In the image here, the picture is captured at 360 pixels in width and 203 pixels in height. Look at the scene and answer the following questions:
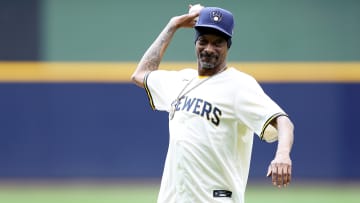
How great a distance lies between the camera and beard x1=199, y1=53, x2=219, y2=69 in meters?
4.65

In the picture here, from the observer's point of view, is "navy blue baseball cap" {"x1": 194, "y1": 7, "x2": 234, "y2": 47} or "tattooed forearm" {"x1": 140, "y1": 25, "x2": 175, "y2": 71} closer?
"navy blue baseball cap" {"x1": 194, "y1": 7, "x2": 234, "y2": 47}

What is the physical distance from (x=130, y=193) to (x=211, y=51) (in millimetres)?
6386

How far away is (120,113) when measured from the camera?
1170cm

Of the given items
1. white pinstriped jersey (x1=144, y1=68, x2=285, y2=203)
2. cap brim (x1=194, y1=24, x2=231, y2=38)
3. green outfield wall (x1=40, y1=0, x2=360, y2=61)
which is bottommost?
white pinstriped jersey (x1=144, y1=68, x2=285, y2=203)

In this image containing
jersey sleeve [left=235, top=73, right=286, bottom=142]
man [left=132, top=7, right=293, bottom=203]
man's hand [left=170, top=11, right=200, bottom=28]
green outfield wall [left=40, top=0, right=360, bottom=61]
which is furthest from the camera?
green outfield wall [left=40, top=0, right=360, bottom=61]

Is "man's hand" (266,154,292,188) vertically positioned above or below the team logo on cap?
below

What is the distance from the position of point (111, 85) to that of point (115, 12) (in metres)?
2.89

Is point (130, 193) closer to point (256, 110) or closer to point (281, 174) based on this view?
point (256, 110)

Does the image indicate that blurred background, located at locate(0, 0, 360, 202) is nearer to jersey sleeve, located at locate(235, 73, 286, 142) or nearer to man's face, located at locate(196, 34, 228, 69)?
man's face, located at locate(196, 34, 228, 69)

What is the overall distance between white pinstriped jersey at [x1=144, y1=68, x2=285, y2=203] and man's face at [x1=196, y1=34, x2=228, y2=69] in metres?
0.07

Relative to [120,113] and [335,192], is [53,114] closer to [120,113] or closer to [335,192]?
[120,113]

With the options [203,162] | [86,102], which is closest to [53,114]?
[86,102]

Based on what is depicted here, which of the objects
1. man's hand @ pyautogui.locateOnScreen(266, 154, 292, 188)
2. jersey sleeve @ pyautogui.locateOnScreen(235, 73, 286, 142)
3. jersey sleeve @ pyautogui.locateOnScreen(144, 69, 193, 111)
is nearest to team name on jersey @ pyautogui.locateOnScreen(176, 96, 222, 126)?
jersey sleeve @ pyautogui.locateOnScreen(235, 73, 286, 142)

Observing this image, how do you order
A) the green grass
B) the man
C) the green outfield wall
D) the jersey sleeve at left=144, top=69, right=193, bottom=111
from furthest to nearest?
1. the green outfield wall
2. the green grass
3. the jersey sleeve at left=144, top=69, right=193, bottom=111
4. the man
